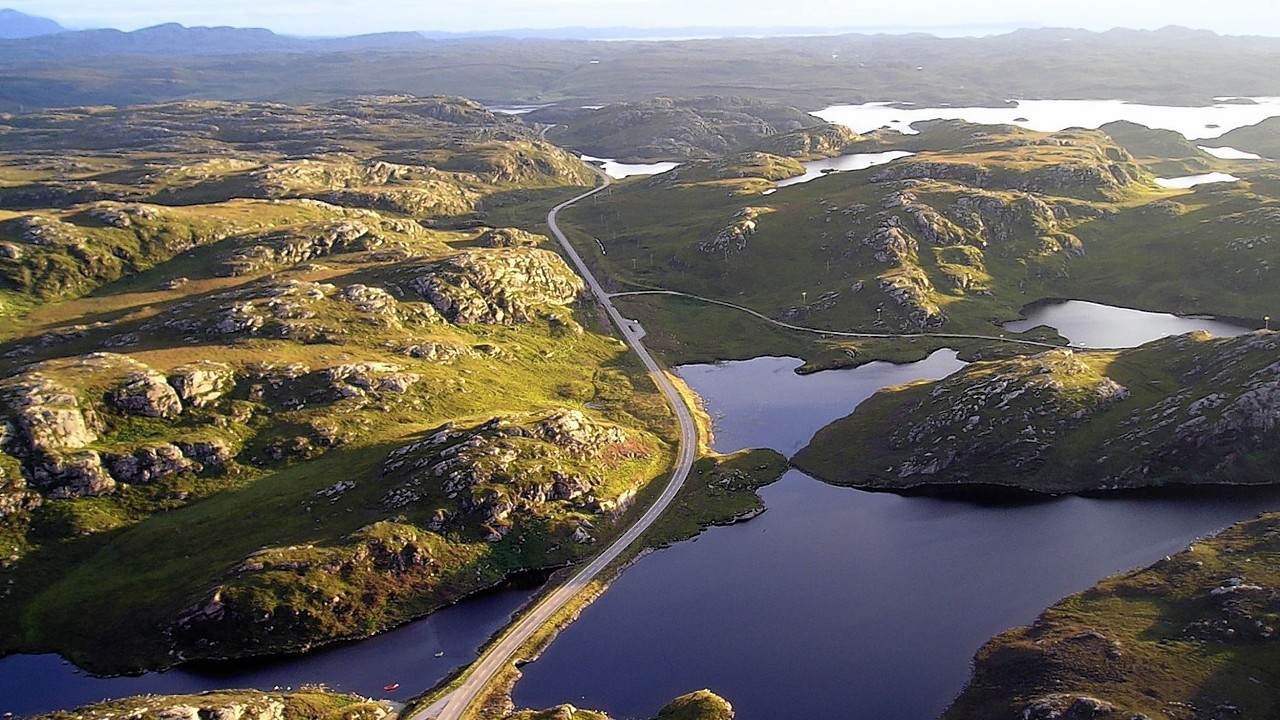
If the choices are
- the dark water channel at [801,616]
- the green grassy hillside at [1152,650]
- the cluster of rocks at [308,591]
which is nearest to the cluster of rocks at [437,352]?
the cluster of rocks at [308,591]

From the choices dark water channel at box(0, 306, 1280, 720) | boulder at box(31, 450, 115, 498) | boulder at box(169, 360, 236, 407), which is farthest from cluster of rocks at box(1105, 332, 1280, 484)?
boulder at box(31, 450, 115, 498)

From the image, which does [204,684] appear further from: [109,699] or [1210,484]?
[1210,484]

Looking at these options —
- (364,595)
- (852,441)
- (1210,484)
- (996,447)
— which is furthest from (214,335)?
(1210,484)

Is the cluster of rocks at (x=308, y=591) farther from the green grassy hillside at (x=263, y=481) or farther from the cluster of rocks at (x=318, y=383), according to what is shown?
the cluster of rocks at (x=318, y=383)

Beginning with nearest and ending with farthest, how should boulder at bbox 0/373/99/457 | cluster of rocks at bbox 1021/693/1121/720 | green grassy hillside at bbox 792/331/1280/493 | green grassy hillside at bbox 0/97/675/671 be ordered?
1. cluster of rocks at bbox 1021/693/1121/720
2. green grassy hillside at bbox 0/97/675/671
3. boulder at bbox 0/373/99/457
4. green grassy hillside at bbox 792/331/1280/493

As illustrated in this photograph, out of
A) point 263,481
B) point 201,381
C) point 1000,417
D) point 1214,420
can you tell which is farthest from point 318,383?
point 1214,420

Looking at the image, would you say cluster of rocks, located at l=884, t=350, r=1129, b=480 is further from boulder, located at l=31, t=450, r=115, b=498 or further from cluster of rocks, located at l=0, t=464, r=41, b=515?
cluster of rocks, located at l=0, t=464, r=41, b=515
